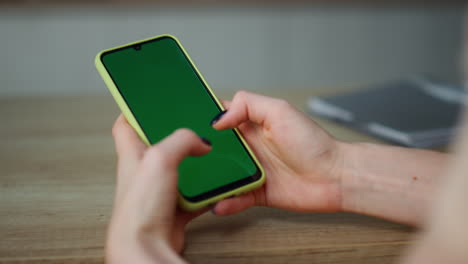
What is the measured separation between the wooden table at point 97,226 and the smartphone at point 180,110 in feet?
0.18

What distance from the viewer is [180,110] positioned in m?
0.73

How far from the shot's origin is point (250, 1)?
239 centimetres

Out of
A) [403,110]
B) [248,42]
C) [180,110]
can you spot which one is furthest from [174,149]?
[248,42]

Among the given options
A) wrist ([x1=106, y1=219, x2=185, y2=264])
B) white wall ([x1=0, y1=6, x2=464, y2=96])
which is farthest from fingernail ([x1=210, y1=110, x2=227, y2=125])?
white wall ([x1=0, y1=6, x2=464, y2=96])

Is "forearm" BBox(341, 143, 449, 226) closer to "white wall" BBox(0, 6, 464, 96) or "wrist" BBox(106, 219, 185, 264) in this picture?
"wrist" BBox(106, 219, 185, 264)

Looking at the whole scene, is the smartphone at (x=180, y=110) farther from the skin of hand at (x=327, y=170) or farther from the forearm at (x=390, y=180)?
the forearm at (x=390, y=180)

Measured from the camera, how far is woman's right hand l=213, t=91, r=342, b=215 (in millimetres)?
718

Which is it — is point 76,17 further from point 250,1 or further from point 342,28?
point 342,28

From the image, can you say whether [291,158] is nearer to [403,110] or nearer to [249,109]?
[249,109]

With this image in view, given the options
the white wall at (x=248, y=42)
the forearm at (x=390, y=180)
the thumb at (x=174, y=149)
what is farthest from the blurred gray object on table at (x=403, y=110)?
the white wall at (x=248, y=42)

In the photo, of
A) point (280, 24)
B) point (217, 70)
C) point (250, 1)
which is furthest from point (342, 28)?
point (217, 70)

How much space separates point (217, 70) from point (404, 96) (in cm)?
145

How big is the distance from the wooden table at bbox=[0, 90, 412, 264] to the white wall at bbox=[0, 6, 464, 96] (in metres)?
1.55

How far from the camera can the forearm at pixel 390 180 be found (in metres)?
0.69
